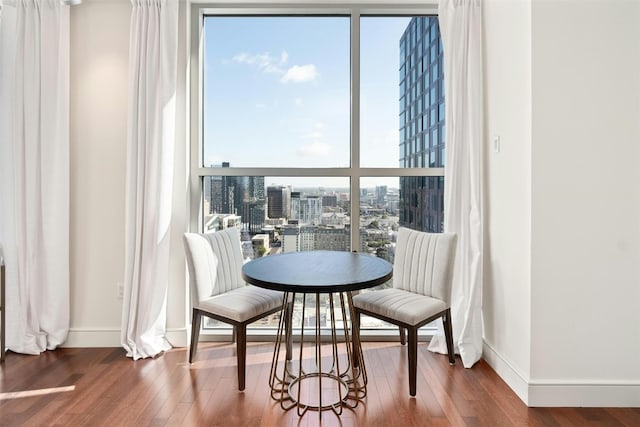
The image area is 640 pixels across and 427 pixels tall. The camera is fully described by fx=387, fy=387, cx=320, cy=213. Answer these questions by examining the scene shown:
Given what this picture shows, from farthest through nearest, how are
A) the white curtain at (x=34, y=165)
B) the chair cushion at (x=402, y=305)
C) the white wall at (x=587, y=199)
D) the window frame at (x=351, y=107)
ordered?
the window frame at (x=351, y=107), the white curtain at (x=34, y=165), the chair cushion at (x=402, y=305), the white wall at (x=587, y=199)

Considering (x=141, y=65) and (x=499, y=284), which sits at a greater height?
(x=141, y=65)

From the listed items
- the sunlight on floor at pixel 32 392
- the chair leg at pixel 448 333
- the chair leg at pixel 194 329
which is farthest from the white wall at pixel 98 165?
the chair leg at pixel 448 333

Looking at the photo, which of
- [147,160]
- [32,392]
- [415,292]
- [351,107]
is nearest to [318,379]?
[415,292]

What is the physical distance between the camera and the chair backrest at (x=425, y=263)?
8.54 ft

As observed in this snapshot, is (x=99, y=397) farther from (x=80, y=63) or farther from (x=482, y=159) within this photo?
(x=482, y=159)

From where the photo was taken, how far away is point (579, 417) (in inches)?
82.3

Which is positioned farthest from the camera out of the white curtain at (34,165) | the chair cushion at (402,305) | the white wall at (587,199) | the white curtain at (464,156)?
the white curtain at (34,165)

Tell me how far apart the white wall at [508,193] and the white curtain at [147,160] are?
234 centimetres

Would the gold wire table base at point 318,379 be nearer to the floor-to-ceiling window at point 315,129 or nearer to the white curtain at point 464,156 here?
the floor-to-ceiling window at point 315,129

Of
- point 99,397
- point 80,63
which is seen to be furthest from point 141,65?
point 99,397

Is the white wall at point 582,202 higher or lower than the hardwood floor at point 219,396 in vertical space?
higher

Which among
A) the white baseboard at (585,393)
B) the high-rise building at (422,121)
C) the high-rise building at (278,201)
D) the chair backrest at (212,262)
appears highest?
the high-rise building at (422,121)

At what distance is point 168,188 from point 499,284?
8.16ft

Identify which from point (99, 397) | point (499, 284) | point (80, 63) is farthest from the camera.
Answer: point (80, 63)
